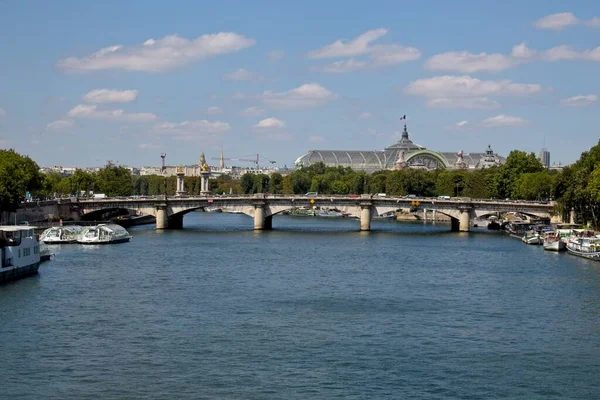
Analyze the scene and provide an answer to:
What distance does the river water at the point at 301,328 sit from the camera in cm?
3469

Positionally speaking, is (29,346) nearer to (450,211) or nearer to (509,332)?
(509,332)

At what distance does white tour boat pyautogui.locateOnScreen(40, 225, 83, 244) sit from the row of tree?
16.9 feet

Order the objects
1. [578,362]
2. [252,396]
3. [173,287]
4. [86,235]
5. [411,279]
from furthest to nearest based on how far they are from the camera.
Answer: [86,235]
[411,279]
[173,287]
[578,362]
[252,396]

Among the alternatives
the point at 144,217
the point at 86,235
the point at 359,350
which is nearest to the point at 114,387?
the point at 359,350

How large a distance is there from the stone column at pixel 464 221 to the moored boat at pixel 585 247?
1020 inches

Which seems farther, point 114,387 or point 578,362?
point 578,362

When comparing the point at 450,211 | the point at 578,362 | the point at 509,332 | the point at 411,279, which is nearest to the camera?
the point at 578,362

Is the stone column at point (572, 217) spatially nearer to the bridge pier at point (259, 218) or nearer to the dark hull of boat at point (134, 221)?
the bridge pier at point (259, 218)

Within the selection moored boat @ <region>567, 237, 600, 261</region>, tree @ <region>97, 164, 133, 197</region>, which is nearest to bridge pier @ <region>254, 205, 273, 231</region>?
moored boat @ <region>567, 237, 600, 261</region>

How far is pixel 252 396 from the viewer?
109 feet

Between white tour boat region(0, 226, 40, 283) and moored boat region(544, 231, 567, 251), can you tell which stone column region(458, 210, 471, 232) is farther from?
white tour boat region(0, 226, 40, 283)

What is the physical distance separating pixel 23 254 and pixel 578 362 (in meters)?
34.3

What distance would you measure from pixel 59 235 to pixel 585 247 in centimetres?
4257

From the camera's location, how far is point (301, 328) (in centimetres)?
4391
